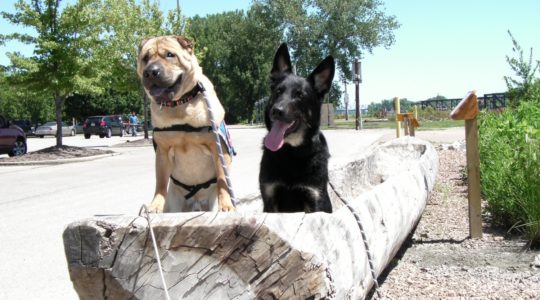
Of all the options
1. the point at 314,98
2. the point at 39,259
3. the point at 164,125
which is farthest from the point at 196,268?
the point at 39,259

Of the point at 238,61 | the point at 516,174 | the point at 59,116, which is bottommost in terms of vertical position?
the point at 516,174

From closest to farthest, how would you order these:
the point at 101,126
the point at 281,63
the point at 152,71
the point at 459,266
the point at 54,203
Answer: the point at 152,71
the point at 281,63
the point at 459,266
the point at 54,203
the point at 101,126

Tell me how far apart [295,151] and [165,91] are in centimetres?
135

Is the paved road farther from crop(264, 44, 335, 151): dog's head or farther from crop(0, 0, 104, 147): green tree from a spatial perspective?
crop(0, 0, 104, 147): green tree

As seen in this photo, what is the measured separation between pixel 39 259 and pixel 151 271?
13.0 feet

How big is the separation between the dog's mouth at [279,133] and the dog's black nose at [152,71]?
4.14ft

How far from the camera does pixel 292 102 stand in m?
4.46

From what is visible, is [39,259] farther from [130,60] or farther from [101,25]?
[130,60]

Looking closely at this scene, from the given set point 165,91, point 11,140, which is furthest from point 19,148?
point 165,91

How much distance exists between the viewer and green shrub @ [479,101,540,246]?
5.83 m

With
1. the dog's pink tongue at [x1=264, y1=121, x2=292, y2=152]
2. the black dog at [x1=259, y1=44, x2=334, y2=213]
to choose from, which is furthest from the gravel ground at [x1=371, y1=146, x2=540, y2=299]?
the dog's pink tongue at [x1=264, y1=121, x2=292, y2=152]

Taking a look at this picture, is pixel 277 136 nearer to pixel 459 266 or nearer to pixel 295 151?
pixel 295 151

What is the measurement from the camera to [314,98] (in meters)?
4.66

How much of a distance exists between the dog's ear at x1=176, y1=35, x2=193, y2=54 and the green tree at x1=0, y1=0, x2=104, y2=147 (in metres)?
18.9
